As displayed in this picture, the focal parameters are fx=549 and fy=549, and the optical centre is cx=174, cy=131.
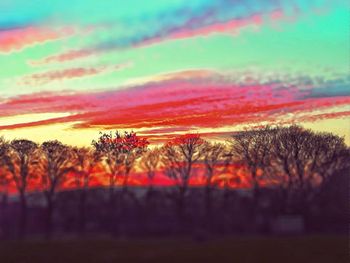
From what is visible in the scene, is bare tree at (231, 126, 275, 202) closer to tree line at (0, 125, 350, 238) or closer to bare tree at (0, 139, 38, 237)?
tree line at (0, 125, 350, 238)

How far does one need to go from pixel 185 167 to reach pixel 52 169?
21441mm

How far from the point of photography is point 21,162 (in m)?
82.2

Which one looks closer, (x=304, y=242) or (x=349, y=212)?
(x=304, y=242)

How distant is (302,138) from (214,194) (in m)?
16.7

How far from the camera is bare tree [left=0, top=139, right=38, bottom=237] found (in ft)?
269

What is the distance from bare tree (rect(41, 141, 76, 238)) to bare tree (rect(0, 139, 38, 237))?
6.10ft

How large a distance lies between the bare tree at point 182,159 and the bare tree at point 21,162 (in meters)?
21.6

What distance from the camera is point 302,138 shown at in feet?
267

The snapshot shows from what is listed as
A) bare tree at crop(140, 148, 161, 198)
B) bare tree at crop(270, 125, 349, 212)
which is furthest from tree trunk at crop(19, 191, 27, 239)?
bare tree at crop(270, 125, 349, 212)

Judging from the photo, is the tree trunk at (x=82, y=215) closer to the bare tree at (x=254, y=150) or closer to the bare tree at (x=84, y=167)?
the bare tree at (x=84, y=167)

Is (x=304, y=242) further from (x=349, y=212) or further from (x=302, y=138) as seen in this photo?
(x=302, y=138)

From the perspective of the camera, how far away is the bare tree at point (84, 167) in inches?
3425

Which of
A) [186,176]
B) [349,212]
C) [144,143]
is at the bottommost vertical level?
[349,212]

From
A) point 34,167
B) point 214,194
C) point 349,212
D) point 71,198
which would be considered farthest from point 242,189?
point 34,167
